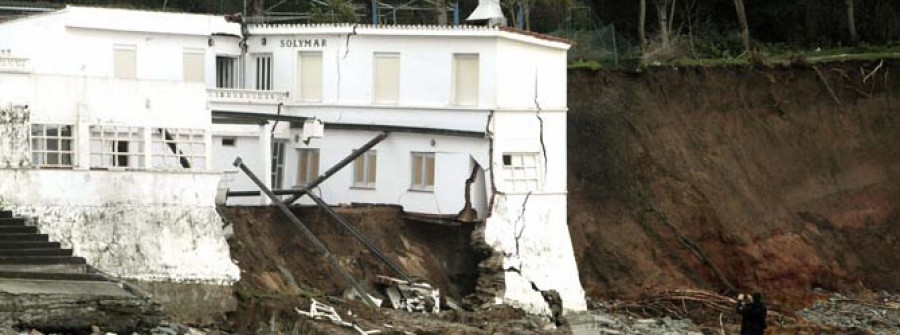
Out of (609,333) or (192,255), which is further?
(609,333)

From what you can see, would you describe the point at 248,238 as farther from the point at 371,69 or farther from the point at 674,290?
the point at 674,290

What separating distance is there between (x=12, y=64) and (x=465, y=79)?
37.0ft

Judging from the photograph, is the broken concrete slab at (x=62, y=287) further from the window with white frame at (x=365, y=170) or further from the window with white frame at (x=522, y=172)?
the window with white frame at (x=522, y=172)

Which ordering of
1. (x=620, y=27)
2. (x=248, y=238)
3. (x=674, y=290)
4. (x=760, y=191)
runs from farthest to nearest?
(x=620, y=27)
(x=760, y=191)
(x=674, y=290)
(x=248, y=238)

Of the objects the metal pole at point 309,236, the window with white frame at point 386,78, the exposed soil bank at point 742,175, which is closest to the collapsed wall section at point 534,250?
the window with white frame at point 386,78

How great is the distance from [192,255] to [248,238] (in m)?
2.64

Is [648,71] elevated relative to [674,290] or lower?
elevated

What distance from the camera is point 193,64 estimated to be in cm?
5559

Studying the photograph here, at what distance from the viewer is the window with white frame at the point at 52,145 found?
151ft

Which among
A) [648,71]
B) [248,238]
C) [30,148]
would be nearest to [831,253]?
[648,71]

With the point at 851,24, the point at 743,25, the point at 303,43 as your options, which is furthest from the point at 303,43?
the point at 851,24

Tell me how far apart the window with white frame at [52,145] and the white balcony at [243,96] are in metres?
7.63

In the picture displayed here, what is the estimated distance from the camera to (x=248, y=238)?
49.8 meters

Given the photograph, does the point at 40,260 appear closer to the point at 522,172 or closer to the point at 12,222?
the point at 12,222
